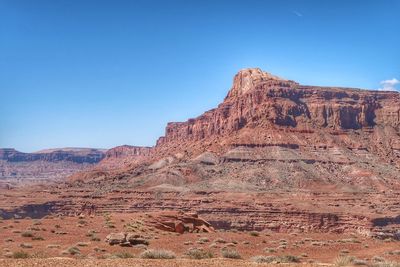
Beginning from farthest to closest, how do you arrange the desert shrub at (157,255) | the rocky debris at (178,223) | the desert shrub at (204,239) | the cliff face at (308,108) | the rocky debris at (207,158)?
the cliff face at (308,108) → the rocky debris at (207,158) → the rocky debris at (178,223) → the desert shrub at (204,239) → the desert shrub at (157,255)

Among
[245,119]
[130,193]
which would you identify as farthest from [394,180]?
[130,193]

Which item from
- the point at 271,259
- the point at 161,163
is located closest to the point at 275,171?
the point at 161,163

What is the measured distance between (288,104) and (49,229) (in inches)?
3787

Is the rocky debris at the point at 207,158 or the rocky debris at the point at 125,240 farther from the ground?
the rocky debris at the point at 207,158

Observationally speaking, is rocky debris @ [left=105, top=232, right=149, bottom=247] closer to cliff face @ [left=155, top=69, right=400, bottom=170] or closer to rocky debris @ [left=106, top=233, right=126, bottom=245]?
rocky debris @ [left=106, top=233, right=126, bottom=245]

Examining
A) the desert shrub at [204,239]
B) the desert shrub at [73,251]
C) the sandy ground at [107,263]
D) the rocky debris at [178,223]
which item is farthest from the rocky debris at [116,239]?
the rocky debris at [178,223]

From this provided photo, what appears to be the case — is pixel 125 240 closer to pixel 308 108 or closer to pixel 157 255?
pixel 157 255

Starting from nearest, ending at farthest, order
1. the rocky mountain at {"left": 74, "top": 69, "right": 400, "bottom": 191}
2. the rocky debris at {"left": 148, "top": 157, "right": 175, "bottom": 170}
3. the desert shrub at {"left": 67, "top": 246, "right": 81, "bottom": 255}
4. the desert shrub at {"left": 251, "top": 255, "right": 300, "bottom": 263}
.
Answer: the desert shrub at {"left": 251, "top": 255, "right": 300, "bottom": 263}
the desert shrub at {"left": 67, "top": 246, "right": 81, "bottom": 255}
the rocky mountain at {"left": 74, "top": 69, "right": 400, "bottom": 191}
the rocky debris at {"left": 148, "top": 157, "right": 175, "bottom": 170}

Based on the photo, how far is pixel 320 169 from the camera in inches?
3871

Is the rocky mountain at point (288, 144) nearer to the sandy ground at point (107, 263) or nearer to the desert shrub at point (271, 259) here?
the desert shrub at point (271, 259)

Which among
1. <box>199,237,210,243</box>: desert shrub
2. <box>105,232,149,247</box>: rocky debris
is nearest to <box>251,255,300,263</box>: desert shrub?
<box>105,232,149,247</box>: rocky debris

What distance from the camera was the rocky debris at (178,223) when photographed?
3284 cm

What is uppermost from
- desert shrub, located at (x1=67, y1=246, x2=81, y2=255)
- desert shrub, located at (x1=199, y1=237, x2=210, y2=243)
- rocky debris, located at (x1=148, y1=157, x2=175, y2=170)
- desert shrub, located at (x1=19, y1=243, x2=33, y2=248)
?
rocky debris, located at (x1=148, y1=157, x2=175, y2=170)

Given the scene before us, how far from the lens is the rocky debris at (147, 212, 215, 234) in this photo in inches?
1293
